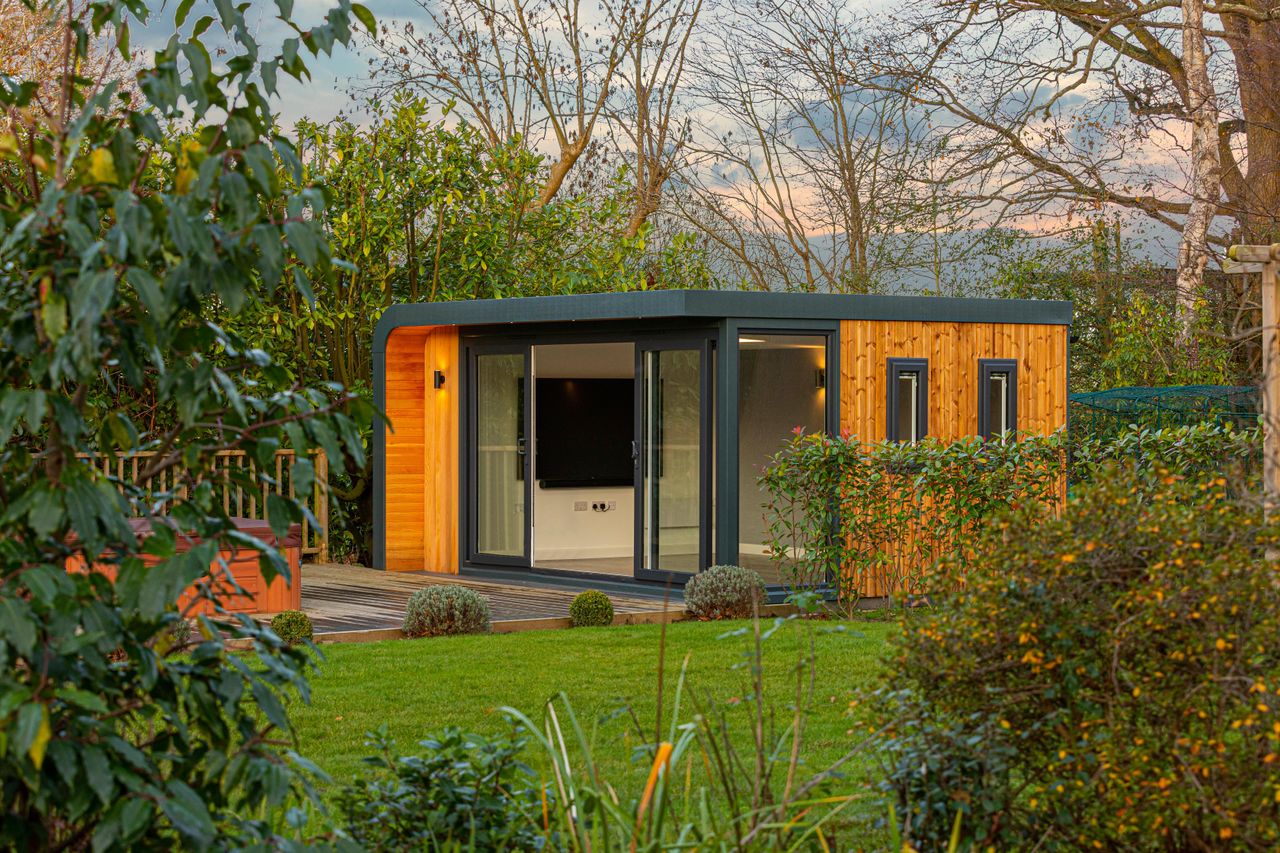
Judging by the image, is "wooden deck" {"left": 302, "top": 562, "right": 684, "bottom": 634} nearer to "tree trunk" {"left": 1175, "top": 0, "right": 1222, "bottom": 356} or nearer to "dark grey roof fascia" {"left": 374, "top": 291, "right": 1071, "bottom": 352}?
"dark grey roof fascia" {"left": 374, "top": 291, "right": 1071, "bottom": 352}

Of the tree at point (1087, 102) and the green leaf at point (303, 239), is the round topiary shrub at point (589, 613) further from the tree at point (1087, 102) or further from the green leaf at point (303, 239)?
the tree at point (1087, 102)

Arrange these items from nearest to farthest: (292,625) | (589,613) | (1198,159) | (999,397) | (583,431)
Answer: (292,625) < (589,613) < (999,397) < (583,431) < (1198,159)

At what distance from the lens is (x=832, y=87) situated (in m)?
20.6

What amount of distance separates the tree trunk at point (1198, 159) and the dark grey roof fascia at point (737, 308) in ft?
18.5

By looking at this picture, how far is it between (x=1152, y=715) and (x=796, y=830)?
4.35 feet

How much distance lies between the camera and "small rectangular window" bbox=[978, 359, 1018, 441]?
38.8ft

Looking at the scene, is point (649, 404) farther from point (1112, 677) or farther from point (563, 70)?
point (563, 70)

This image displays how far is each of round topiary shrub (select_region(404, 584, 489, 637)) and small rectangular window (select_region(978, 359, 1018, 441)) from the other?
15.8 feet

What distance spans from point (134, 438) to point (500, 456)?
10.2 meters

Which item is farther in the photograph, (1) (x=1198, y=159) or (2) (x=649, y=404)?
(1) (x=1198, y=159)

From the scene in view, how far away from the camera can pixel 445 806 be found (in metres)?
3.36

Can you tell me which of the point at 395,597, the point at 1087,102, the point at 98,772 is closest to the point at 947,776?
the point at 98,772

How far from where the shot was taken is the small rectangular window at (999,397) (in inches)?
466

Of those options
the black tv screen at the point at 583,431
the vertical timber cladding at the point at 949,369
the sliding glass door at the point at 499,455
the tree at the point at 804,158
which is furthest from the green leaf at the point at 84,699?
the tree at the point at 804,158
